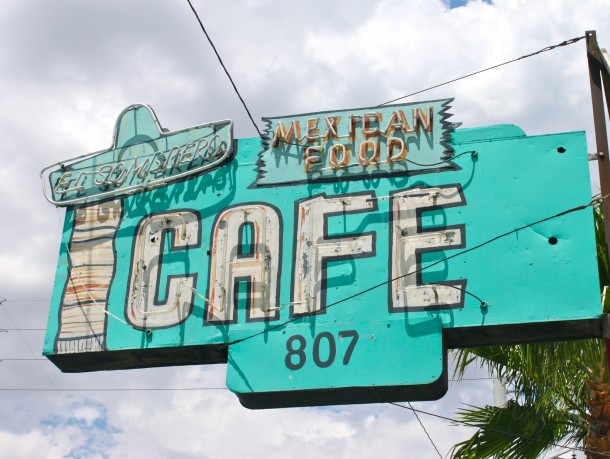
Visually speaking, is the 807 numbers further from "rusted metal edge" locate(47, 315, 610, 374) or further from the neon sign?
the neon sign

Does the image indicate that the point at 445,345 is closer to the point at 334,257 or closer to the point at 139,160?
the point at 334,257

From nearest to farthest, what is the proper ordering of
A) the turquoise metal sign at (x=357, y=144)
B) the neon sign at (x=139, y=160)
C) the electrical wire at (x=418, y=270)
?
the electrical wire at (x=418, y=270) → the turquoise metal sign at (x=357, y=144) → the neon sign at (x=139, y=160)

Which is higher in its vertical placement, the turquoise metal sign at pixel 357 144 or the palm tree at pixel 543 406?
the turquoise metal sign at pixel 357 144

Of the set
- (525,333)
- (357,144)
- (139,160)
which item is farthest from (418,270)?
(139,160)

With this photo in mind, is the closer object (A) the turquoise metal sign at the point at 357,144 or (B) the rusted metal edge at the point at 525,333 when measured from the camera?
(B) the rusted metal edge at the point at 525,333

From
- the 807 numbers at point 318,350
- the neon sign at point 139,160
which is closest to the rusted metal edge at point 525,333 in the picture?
the 807 numbers at point 318,350

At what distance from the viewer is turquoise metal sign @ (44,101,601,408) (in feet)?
27.9

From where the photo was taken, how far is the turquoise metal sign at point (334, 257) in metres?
8.50

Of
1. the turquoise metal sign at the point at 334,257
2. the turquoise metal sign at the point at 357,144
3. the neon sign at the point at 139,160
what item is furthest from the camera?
the neon sign at the point at 139,160

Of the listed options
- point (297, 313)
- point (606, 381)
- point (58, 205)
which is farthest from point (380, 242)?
point (58, 205)

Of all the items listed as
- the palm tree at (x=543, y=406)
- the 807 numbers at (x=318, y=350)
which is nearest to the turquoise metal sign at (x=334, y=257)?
the 807 numbers at (x=318, y=350)

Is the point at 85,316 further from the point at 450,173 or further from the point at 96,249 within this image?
the point at 450,173

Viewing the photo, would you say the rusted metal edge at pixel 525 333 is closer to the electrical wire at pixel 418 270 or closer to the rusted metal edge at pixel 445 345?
the rusted metal edge at pixel 445 345

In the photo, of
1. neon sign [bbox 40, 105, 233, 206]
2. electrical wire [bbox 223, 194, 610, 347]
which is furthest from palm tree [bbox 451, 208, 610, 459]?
neon sign [bbox 40, 105, 233, 206]
